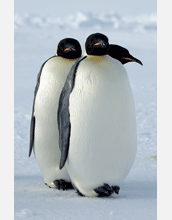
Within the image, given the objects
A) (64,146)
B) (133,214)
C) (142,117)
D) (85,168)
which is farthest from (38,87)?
(142,117)

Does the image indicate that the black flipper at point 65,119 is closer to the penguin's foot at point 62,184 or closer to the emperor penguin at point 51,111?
the emperor penguin at point 51,111

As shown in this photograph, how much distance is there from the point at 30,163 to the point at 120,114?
6.04 feet

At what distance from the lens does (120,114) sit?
2.44 meters

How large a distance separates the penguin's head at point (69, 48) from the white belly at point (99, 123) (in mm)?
306

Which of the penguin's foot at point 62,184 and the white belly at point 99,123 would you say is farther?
the penguin's foot at point 62,184

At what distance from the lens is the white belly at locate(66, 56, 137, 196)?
2.39 metres

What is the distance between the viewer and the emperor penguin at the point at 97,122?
239 centimetres

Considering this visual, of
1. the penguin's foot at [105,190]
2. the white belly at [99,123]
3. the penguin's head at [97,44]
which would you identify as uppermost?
the penguin's head at [97,44]

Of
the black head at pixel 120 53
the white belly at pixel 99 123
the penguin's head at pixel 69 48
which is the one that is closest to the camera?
the white belly at pixel 99 123

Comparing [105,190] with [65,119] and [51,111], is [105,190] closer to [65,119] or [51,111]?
[65,119]

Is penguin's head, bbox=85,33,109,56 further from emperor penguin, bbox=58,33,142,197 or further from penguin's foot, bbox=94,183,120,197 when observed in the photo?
penguin's foot, bbox=94,183,120,197

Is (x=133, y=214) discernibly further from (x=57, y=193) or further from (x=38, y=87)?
(x=38, y=87)

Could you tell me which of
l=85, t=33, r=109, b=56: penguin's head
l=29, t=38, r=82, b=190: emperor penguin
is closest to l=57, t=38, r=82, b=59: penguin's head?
l=29, t=38, r=82, b=190: emperor penguin

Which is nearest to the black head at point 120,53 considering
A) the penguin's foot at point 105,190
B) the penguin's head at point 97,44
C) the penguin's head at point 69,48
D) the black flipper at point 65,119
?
the penguin's head at point 69,48
